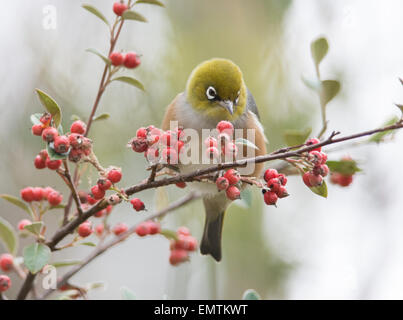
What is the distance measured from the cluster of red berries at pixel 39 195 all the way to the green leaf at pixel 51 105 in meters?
0.43

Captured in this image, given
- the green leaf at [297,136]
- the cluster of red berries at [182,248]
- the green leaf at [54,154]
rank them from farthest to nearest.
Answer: the cluster of red berries at [182,248] → the green leaf at [297,136] → the green leaf at [54,154]

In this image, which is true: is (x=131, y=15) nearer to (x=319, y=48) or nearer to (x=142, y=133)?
(x=142, y=133)

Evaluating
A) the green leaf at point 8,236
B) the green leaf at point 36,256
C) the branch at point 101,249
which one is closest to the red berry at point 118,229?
the branch at point 101,249

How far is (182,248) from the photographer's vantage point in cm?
286

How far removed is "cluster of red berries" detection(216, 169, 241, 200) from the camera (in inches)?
70.4

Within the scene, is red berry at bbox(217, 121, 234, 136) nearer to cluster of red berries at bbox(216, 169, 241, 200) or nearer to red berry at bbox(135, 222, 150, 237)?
cluster of red berries at bbox(216, 169, 241, 200)

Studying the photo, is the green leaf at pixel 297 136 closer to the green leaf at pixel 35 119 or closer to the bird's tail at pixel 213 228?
the green leaf at pixel 35 119

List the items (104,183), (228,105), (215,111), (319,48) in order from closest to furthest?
(104,183), (319,48), (228,105), (215,111)

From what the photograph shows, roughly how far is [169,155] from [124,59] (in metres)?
0.75

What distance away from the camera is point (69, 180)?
1.77m

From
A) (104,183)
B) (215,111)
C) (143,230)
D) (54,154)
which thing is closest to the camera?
(54,154)

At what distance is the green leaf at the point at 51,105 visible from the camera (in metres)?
1.75

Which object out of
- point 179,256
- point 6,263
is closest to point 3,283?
point 6,263

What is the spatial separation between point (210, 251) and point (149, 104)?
169 centimetres
